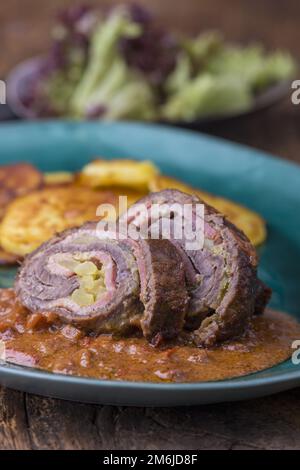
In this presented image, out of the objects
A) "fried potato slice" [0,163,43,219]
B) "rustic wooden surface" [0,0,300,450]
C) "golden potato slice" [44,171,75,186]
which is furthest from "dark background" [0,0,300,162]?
"rustic wooden surface" [0,0,300,450]

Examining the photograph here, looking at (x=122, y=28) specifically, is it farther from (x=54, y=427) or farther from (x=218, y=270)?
(x=54, y=427)

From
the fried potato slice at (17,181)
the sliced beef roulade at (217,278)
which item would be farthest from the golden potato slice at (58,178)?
the sliced beef roulade at (217,278)

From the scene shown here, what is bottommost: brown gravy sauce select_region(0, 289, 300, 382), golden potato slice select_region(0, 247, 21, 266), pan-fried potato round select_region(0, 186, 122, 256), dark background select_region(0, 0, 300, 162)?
brown gravy sauce select_region(0, 289, 300, 382)

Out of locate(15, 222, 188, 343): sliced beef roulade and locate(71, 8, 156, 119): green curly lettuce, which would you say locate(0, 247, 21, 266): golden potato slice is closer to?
locate(15, 222, 188, 343): sliced beef roulade

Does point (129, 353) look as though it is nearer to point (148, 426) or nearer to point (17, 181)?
point (148, 426)

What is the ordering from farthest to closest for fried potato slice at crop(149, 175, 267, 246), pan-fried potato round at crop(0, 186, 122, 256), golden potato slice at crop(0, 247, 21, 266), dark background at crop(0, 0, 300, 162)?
dark background at crop(0, 0, 300, 162) → fried potato slice at crop(149, 175, 267, 246) → pan-fried potato round at crop(0, 186, 122, 256) → golden potato slice at crop(0, 247, 21, 266)

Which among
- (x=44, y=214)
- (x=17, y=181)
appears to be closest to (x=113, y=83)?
(x=17, y=181)

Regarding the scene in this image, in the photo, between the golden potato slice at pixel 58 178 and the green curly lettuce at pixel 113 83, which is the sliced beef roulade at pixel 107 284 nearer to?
the golden potato slice at pixel 58 178

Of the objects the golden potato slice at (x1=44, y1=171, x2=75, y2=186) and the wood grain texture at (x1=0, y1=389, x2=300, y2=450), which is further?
the golden potato slice at (x1=44, y1=171, x2=75, y2=186)
